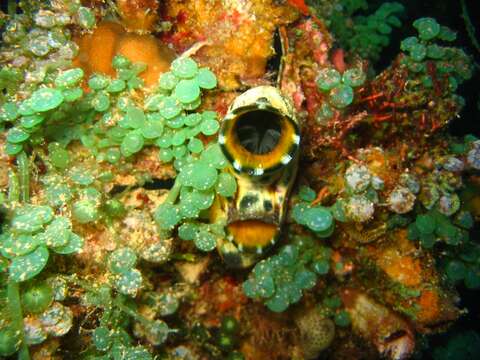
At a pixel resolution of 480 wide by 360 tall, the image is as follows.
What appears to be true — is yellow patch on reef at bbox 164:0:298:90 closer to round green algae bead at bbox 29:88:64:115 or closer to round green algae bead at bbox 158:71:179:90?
round green algae bead at bbox 158:71:179:90

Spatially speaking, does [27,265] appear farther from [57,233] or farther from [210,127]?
[210,127]

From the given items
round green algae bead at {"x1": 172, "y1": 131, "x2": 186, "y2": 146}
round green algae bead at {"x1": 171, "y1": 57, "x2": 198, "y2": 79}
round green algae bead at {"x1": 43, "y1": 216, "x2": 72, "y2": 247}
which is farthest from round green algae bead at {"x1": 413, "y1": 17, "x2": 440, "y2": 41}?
round green algae bead at {"x1": 43, "y1": 216, "x2": 72, "y2": 247}

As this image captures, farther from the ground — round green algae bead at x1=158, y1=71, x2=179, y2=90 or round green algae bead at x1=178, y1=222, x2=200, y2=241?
round green algae bead at x1=158, y1=71, x2=179, y2=90

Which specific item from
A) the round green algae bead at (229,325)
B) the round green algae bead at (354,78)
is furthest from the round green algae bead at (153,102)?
the round green algae bead at (229,325)

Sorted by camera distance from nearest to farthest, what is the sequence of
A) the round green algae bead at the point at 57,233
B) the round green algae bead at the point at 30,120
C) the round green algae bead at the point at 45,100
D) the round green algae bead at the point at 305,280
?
the round green algae bead at the point at 57,233, the round green algae bead at the point at 45,100, the round green algae bead at the point at 30,120, the round green algae bead at the point at 305,280

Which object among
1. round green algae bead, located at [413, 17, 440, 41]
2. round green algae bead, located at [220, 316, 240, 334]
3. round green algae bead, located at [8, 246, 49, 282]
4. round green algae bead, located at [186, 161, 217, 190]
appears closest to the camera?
round green algae bead, located at [8, 246, 49, 282]

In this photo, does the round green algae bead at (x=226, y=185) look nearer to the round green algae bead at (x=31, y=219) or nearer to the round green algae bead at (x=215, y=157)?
the round green algae bead at (x=215, y=157)

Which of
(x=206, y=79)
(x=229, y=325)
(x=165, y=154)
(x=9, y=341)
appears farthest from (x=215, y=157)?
(x=229, y=325)
